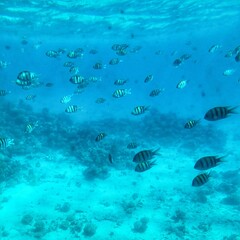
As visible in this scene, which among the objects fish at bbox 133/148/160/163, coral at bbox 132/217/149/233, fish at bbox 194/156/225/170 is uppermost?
coral at bbox 132/217/149/233

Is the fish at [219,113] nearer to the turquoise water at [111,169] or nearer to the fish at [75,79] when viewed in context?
the turquoise water at [111,169]

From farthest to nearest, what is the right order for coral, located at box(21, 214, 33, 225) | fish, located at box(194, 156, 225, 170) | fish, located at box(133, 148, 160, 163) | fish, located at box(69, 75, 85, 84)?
fish, located at box(69, 75, 85, 84)
coral, located at box(21, 214, 33, 225)
fish, located at box(133, 148, 160, 163)
fish, located at box(194, 156, 225, 170)

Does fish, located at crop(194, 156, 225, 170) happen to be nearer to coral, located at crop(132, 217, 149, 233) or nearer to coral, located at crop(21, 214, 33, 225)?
coral, located at crop(132, 217, 149, 233)

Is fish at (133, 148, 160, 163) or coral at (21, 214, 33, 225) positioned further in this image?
coral at (21, 214, 33, 225)

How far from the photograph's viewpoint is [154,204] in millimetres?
13680

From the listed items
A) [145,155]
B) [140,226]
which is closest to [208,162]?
[145,155]

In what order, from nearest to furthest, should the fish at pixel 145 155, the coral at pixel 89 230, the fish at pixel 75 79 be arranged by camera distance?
the fish at pixel 145 155, the coral at pixel 89 230, the fish at pixel 75 79

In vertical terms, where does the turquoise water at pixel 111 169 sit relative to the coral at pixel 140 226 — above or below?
above

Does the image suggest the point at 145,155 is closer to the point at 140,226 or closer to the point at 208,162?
the point at 208,162

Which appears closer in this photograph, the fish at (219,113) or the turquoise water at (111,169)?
the fish at (219,113)

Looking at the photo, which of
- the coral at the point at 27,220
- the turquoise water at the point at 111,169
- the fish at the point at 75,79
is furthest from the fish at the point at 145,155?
the coral at the point at 27,220

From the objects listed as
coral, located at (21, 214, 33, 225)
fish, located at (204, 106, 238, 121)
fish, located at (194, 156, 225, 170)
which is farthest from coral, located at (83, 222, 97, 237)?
fish, located at (204, 106, 238, 121)

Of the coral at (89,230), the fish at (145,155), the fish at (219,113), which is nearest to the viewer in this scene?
the fish at (219,113)

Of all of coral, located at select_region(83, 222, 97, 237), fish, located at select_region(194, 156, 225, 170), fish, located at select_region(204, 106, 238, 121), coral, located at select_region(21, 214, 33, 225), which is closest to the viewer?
fish, located at select_region(204, 106, 238, 121)
